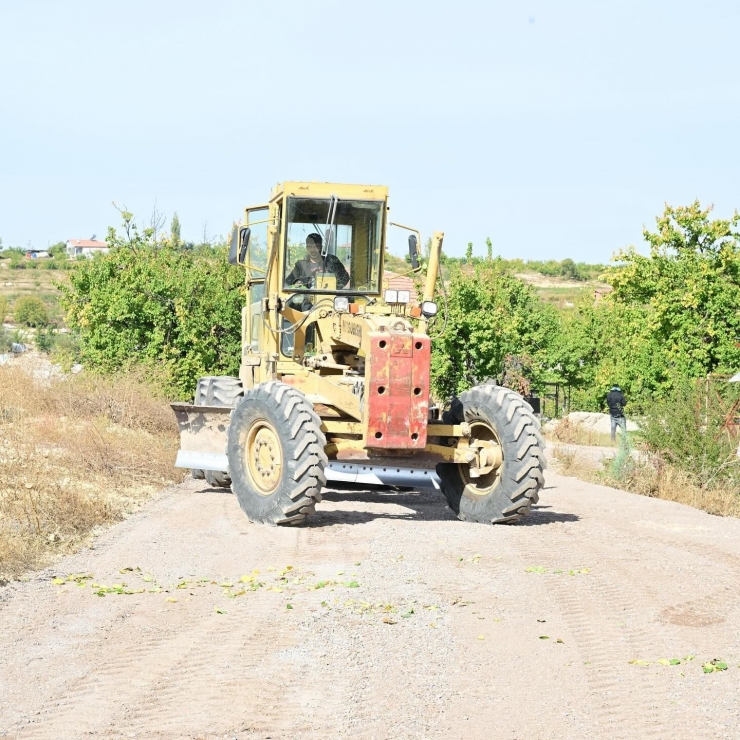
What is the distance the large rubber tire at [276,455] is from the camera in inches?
471

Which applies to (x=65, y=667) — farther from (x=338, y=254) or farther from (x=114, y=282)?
(x=114, y=282)

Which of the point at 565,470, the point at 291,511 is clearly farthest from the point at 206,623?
the point at 565,470

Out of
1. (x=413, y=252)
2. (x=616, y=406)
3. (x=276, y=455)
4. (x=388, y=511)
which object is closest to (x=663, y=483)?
(x=388, y=511)

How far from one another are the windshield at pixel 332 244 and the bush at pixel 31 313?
64916 mm

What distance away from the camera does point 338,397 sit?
13.1 meters

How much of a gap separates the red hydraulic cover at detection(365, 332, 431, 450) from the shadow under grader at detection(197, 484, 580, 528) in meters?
1.14

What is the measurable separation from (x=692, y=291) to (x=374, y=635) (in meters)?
28.3

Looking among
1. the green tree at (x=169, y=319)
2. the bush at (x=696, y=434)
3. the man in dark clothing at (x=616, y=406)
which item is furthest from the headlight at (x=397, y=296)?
the man in dark clothing at (x=616, y=406)

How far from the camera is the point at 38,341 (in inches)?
2290

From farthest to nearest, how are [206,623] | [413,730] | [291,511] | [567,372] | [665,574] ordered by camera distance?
[567,372] → [291,511] → [665,574] → [206,623] → [413,730]

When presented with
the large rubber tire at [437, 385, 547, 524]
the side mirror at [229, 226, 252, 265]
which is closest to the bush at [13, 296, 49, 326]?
the side mirror at [229, 226, 252, 265]

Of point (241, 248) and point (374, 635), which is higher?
point (241, 248)

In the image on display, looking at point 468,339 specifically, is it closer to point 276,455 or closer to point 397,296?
point 397,296

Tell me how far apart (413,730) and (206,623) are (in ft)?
8.43
